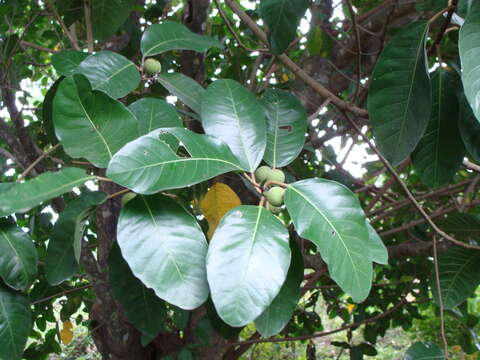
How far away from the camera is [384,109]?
104 cm

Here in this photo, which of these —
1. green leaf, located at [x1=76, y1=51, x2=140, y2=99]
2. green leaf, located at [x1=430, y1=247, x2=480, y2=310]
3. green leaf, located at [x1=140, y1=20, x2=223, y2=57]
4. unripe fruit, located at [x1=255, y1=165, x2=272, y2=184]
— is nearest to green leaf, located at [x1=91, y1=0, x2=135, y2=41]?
green leaf, located at [x1=140, y1=20, x2=223, y2=57]

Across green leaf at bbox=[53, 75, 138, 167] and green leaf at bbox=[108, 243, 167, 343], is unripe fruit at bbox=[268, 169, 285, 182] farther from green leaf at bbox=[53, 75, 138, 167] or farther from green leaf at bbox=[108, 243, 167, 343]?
green leaf at bbox=[108, 243, 167, 343]

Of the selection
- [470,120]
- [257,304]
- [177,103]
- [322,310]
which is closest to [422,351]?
[470,120]

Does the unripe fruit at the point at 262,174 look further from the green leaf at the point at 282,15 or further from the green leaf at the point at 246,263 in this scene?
the green leaf at the point at 282,15

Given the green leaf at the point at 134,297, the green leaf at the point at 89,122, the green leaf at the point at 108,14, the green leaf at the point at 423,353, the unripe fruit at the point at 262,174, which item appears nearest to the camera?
the green leaf at the point at 89,122

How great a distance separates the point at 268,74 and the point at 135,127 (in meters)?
1.07

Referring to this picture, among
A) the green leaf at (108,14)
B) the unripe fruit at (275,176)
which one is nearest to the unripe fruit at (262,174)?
the unripe fruit at (275,176)

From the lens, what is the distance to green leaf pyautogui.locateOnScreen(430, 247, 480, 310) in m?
1.31

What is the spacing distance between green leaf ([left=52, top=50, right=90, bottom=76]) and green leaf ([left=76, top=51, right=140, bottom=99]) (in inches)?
1.3

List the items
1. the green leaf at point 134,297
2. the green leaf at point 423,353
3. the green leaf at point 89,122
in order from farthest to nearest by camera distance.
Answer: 1. the green leaf at point 423,353
2. the green leaf at point 134,297
3. the green leaf at point 89,122

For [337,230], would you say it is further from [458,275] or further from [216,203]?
[458,275]

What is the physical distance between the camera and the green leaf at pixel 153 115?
94 cm

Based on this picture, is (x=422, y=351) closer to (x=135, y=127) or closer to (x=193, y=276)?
(x=193, y=276)

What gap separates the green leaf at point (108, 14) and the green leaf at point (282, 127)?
51 cm
